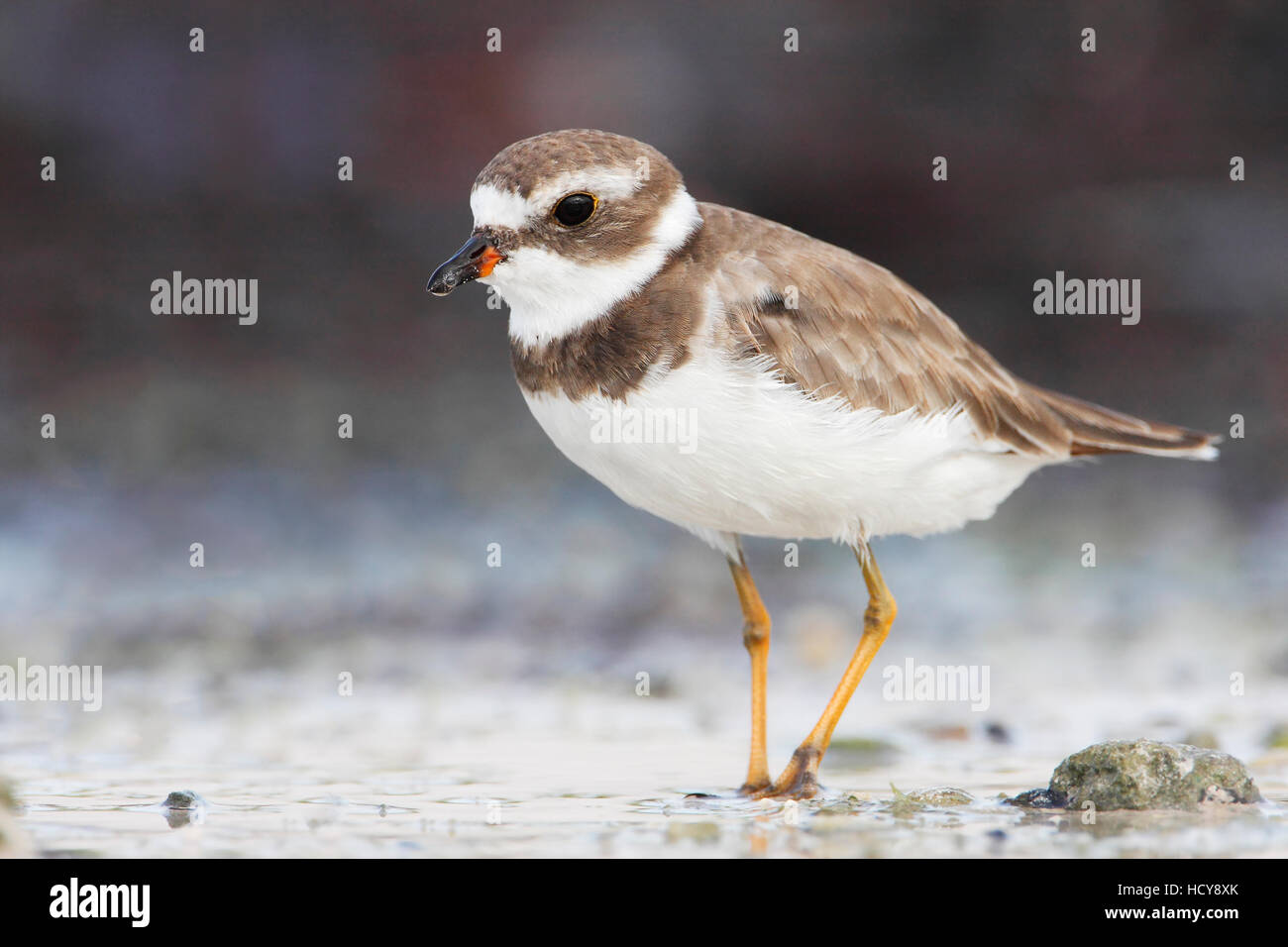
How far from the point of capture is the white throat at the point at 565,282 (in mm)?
4832

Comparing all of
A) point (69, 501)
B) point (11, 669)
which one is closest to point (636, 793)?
point (11, 669)

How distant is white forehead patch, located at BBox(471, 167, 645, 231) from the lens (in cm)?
477

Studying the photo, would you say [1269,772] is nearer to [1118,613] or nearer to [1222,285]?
[1118,613]

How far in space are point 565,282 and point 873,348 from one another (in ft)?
3.83

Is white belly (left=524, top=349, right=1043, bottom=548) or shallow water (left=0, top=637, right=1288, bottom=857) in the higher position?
white belly (left=524, top=349, right=1043, bottom=548)

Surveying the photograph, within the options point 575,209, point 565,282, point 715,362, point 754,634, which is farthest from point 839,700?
point 575,209

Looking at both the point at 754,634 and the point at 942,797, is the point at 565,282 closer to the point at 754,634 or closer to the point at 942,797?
the point at 754,634

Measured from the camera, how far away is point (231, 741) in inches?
240

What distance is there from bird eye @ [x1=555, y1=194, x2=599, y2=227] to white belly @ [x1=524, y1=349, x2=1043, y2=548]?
1.92 feet

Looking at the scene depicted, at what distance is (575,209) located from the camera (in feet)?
15.9

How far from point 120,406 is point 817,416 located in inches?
242

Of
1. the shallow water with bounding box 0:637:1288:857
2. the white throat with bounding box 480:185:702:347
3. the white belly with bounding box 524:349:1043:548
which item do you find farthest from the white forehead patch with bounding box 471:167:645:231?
the shallow water with bounding box 0:637:1288:857

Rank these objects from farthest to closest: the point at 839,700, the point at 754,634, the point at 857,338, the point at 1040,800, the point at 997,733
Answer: the point at 997,733 → the point at 754,634 → the point at 839,700 → the point at 857,338 → the point at 1040,800

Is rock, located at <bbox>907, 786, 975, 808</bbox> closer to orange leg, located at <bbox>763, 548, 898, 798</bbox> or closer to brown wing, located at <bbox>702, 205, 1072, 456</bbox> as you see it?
orange leg, located at <bbox>763, 548, 898, 798</bbox>
